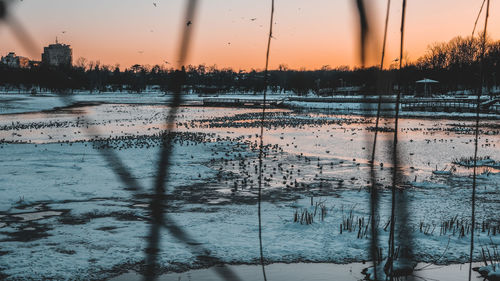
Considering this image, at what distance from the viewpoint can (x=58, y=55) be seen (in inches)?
35.4

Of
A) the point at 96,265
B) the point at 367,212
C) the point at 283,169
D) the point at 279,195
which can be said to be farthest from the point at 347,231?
the point at 283,169

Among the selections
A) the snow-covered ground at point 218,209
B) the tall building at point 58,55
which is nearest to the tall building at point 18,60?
the tall building at point 58,55

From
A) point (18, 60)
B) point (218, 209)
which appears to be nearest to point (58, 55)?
point (18, 60)

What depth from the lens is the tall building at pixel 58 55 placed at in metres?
0.88

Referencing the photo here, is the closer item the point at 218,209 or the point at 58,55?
the point at 58,55

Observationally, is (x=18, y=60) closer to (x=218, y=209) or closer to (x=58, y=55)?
(x=58, y=55)

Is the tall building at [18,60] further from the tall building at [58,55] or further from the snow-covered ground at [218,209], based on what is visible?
the snow-covered ground at [218,209]

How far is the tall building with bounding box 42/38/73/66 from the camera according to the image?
0.88 m

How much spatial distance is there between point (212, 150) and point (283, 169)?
6.01m

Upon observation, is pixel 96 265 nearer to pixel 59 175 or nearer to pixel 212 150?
pixel 59 175

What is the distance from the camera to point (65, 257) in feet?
24.7

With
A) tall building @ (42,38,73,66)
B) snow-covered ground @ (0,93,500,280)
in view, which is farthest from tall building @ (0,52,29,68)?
snow-covered ground @ (0,93,500,280)

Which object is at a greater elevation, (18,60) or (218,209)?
(18,60)

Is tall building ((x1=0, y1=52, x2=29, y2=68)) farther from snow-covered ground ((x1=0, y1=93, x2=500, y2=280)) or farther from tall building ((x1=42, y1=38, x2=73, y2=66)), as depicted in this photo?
snow-covered ground ((x1=0, y1=93, x2=500, y2=280))
